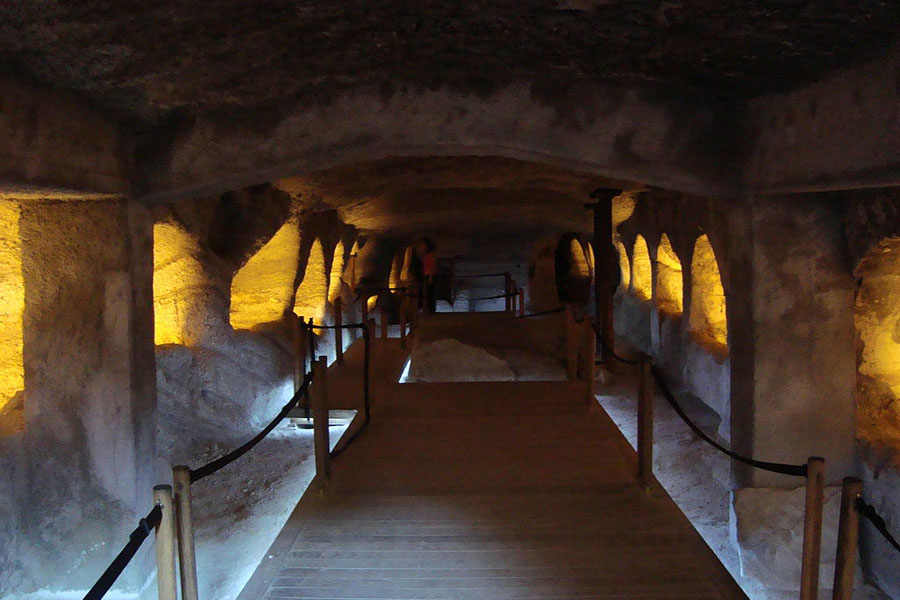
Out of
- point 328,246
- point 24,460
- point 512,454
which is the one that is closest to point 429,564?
point 512,454

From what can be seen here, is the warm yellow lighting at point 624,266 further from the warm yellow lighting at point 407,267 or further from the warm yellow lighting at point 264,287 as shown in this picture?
the warm yellow lighting at point 407,267

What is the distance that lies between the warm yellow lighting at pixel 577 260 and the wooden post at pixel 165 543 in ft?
70.6

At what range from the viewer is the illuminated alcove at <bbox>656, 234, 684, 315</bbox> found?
37.6ft

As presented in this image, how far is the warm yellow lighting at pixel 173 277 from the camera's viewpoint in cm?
819

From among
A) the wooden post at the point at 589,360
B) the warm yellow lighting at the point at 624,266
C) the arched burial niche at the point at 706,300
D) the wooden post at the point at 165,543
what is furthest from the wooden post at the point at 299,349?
the warm yellow lighting at the point at 624,266

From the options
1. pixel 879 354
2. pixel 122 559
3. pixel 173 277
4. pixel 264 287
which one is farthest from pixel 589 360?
pixel 264 287

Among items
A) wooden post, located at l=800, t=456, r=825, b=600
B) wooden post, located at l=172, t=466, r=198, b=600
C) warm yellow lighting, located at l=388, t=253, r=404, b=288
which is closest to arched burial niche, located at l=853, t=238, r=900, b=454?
wooden post, located at l=800, t=456, r=825, b=600

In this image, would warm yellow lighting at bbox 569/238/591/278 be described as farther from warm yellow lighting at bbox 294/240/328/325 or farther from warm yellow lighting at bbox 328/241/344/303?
warm yellow lighting at bbox 294/240/328/325

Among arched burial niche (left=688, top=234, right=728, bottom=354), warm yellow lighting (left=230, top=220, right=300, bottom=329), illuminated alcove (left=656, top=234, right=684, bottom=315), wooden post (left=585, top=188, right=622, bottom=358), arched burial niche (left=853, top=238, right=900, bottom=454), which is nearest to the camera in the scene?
arched burial niche (left=853, top=238, right=900, bottom=454)

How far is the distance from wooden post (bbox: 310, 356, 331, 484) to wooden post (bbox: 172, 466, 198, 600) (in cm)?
174

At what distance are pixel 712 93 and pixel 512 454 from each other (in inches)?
122

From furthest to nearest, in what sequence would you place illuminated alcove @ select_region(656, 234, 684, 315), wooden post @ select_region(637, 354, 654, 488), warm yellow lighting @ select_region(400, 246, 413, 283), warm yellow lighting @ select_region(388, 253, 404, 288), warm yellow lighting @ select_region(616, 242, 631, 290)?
warm yellow lighting @ select_region(400, 246, 413, 283) → warm yellow lighting @ select_region(388, 253, 404, 288) → warm yellow lighting @ select_region(616, 242, 631, 290) → illuminated alcove @ select_region(656, 234, 684, 315) → wooden post @ select_region(637, 354, 654, 488)

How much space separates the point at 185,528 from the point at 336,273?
1134 centimetres

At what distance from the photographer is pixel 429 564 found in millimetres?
3678
